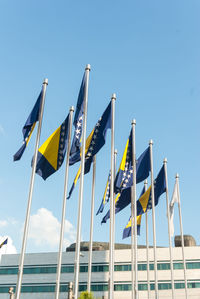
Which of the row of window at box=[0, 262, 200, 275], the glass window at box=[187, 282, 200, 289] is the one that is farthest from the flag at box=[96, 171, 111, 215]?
the row of window at box=[0, 262, 200, 275]

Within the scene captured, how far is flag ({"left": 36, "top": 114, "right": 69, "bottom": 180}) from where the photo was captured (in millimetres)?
22734

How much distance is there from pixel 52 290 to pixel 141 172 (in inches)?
1662

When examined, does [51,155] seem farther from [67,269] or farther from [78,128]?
[67,269]

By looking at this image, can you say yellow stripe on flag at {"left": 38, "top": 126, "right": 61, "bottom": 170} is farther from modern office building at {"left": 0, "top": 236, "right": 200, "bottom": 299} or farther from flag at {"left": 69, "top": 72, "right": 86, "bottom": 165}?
modern office building at {"left": 0, "top": 236, "right": 200, "bottom": 299}

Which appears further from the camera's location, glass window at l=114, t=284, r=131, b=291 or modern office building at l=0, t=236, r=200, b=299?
glass window at l=114, t=284, r=131, b=291

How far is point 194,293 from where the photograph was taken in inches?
2264

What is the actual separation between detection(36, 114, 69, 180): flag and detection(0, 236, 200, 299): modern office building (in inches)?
1454

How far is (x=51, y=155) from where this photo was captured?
75.0 feet

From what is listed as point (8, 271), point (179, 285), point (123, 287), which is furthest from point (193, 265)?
point (8, 271)

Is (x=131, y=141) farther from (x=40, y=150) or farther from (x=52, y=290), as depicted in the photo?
(x=52, y=290)

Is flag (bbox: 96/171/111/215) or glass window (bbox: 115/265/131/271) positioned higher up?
glass window (bbox: 115/265/131/271)

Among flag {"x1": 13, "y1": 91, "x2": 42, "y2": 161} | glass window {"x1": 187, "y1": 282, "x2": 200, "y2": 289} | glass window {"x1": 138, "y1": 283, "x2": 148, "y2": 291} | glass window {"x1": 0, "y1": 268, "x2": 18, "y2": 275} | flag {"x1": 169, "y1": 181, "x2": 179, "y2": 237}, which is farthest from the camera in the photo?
glass window {"x1": 0, "y1": 268, "x2": 18, "y2": 275}

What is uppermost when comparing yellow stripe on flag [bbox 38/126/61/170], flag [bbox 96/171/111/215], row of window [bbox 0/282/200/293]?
yellow stripe on flag [bbox 38/126/61/170]

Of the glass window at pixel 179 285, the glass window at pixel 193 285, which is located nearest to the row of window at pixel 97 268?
the glass window at pixel 179 285
